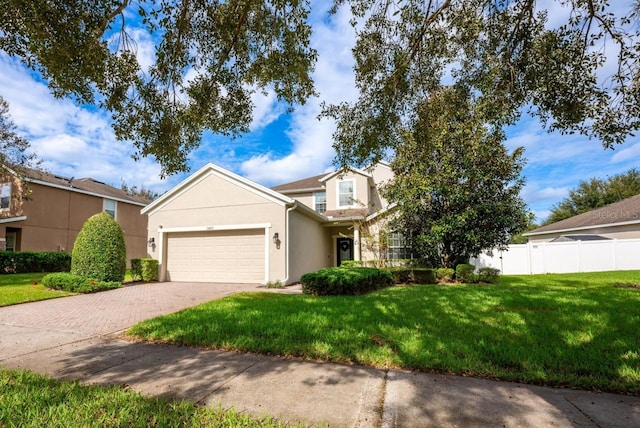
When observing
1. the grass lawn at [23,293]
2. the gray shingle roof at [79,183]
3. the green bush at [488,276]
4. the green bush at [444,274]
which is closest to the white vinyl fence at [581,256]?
the green bush at [488,276]

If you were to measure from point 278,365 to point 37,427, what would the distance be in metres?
2.27

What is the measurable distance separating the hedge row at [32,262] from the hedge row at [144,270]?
6.63m

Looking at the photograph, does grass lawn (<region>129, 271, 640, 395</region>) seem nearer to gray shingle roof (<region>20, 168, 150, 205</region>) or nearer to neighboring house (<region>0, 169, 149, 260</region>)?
neighboring house (<region>0, 169, 149, 260</region>)

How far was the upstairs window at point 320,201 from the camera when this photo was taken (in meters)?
19.2

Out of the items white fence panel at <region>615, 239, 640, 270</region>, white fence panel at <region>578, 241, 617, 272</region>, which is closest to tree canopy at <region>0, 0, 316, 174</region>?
white fence panel at <region>578, 241, 617, 272</region>

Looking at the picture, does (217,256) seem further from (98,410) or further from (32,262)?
(98,410)

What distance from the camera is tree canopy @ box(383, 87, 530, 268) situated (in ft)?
41.0

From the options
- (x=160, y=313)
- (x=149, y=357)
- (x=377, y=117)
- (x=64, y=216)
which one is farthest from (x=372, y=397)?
(x=64, y=216)

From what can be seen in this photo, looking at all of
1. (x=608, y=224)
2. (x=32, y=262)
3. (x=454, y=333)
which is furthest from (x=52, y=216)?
(x=608, y=224)

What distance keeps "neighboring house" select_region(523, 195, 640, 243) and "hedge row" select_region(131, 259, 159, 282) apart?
74.4 ft

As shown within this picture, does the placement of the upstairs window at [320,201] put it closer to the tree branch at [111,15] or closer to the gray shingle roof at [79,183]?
the gray shingle roof at [79,183]

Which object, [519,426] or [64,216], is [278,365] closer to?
[519,426]

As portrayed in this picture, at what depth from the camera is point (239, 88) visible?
6.54 meters

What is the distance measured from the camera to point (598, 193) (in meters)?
35.6
